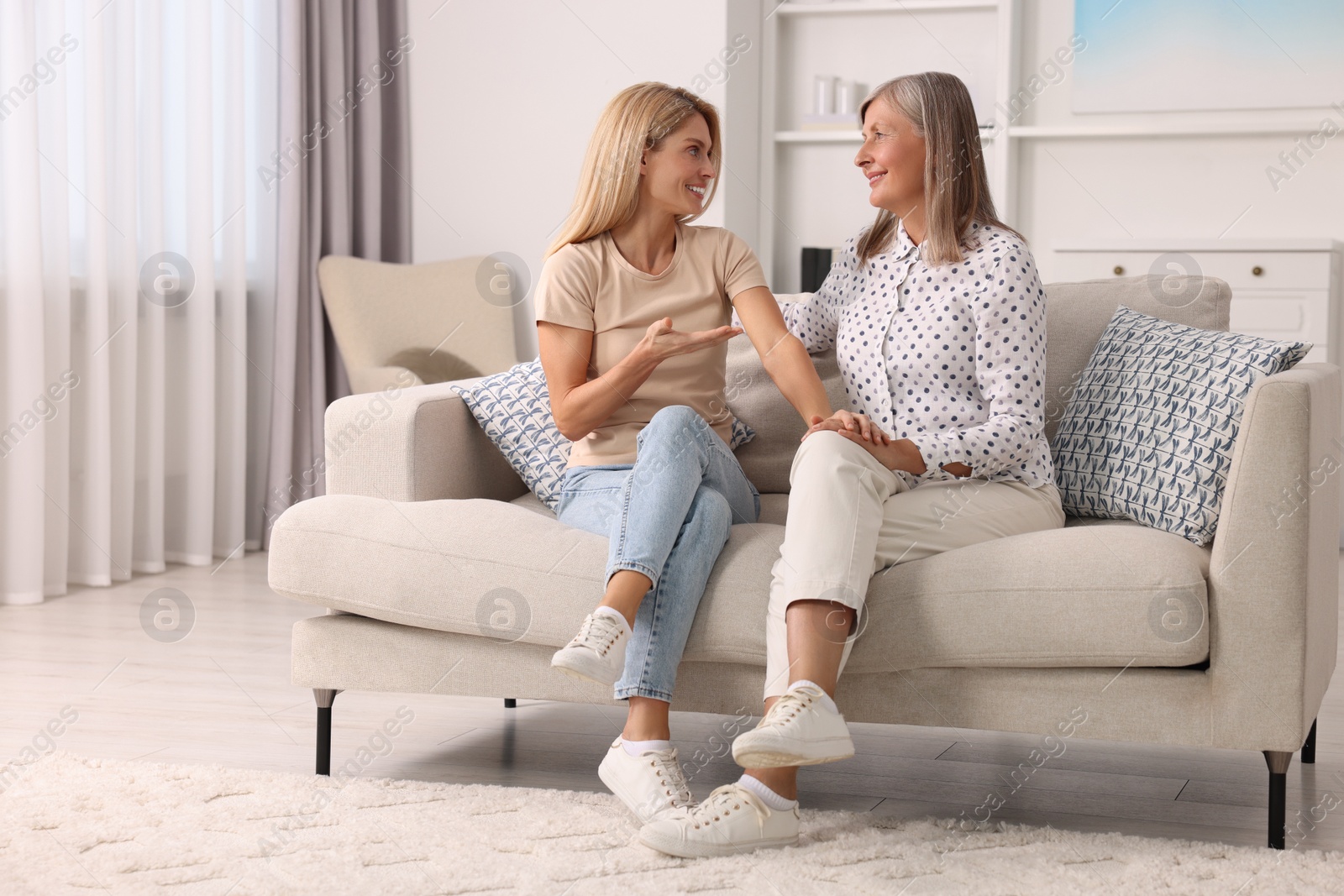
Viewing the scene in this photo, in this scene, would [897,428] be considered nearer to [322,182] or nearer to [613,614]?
[613,614]

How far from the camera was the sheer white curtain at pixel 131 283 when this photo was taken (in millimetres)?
3064

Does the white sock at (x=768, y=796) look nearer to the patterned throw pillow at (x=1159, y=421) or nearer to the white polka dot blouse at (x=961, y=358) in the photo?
the white polka dot blouse at (x=961, y=358)

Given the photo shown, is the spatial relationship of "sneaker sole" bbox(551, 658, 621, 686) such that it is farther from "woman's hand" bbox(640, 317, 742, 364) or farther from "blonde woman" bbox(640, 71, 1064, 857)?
"woman's hand" bbox(640, 317, 742, 364)

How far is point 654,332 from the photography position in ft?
5.98

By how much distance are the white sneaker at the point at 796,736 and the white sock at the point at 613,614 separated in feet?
0.68

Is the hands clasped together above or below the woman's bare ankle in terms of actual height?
above

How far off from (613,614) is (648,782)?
21 cm

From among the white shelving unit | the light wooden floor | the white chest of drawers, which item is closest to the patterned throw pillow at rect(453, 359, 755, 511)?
the light wooden floor

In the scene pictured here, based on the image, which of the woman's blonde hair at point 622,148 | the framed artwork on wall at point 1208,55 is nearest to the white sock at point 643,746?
the woman's blonde hair at point 622,148

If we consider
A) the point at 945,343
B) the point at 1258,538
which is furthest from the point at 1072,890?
the point at 945,343

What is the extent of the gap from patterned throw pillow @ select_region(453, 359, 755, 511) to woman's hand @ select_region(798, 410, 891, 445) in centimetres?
52

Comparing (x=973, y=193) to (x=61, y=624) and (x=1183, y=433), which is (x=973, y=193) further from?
(x=61, y=624)

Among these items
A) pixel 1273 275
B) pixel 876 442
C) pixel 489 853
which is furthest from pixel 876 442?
pixel 1273 275

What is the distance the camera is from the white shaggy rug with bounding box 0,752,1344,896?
1.46 metres
